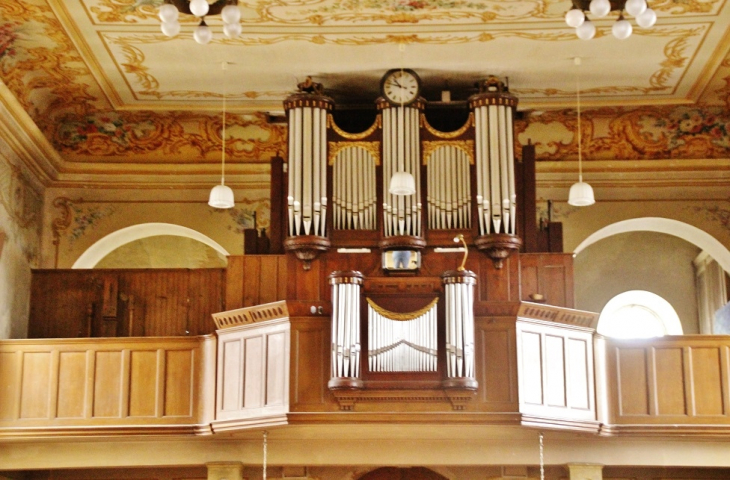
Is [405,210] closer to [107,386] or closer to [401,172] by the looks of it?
[401,172]

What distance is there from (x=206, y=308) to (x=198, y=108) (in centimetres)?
349

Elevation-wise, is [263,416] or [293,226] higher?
[293,226]

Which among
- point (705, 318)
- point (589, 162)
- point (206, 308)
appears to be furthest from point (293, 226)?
point (705, 318)

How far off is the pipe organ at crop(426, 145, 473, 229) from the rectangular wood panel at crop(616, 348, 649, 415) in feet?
10.2

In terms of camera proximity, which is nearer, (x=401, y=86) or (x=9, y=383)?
(x=9, y=383)

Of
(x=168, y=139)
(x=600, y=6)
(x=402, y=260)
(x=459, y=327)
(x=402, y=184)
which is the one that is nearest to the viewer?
(x=600, y=6)

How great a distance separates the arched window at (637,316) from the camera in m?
26.1

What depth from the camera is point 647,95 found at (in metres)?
21.2

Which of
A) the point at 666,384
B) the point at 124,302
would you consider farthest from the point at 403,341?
the point at 124,302

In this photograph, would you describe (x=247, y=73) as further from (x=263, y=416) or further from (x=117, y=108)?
(x=263, y=416)

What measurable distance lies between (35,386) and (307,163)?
17.7 ft

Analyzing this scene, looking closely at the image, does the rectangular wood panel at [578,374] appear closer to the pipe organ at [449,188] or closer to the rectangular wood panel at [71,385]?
the pipe organ at [449,188]

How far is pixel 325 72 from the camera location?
20281 millimetres

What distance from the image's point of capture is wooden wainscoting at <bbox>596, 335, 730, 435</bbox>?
18656 millimetres
